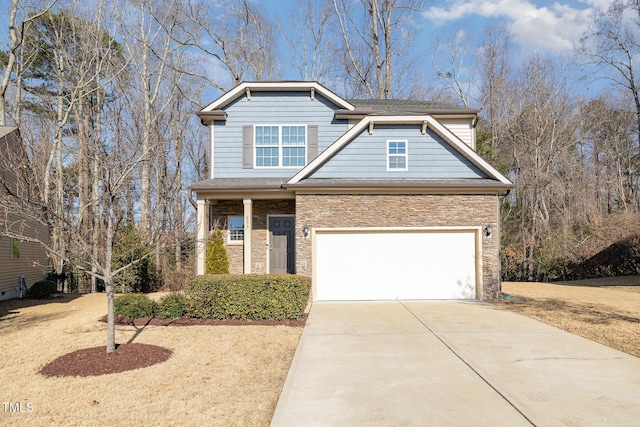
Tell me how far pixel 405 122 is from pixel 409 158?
1084 mm

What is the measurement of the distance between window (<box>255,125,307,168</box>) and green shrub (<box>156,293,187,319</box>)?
19.7ft

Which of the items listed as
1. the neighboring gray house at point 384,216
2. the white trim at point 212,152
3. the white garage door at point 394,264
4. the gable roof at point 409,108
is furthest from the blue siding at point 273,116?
the white garage door at point 394,264

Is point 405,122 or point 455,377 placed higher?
point 405,122

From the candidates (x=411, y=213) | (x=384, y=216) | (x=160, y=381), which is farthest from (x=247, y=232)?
(x=160, y=381)

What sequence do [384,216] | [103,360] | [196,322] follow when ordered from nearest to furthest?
[103,360] < [196,322] < [384,216]

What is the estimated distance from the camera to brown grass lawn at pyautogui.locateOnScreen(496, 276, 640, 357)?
26.2 ft

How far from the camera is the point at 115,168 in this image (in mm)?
7094

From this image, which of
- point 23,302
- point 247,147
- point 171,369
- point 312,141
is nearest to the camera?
point 171,369

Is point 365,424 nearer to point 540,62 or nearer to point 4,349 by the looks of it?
point 4,349

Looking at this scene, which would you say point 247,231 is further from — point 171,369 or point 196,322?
point 171,369

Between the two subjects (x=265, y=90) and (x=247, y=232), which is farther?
(x=265, y=90)

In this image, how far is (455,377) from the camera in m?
5.58

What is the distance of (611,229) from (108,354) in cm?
2378

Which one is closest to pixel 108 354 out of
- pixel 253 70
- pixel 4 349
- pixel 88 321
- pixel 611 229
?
pixel 4 349
